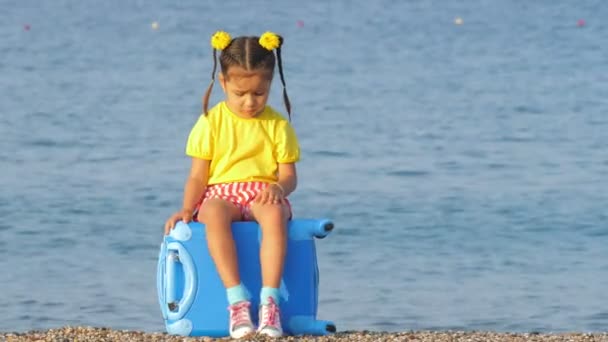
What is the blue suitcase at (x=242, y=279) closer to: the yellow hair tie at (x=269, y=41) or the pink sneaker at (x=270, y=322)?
the pink sneaker at (x=270, y=322)

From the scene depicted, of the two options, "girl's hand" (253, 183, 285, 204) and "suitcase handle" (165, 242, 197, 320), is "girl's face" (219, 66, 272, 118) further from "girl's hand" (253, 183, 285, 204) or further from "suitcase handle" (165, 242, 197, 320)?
"suitcase handle" (165, 242, 197, 320)

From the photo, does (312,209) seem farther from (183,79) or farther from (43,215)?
(183,79)

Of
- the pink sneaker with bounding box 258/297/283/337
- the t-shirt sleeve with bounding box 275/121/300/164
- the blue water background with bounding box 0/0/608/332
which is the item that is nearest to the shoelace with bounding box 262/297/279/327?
the pink sneaker with bounding box 258/297/283/337

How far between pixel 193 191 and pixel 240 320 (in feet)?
1.75

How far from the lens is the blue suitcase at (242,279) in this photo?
5.54 metres

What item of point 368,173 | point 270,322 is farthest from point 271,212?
point 368,173

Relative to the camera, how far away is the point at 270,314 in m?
5.39

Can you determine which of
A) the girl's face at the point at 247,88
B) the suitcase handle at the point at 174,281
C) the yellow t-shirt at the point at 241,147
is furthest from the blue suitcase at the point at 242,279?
the girl's face at the point at 247,88

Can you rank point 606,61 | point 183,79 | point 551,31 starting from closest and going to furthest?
point 183,79 → point 606,61 → point 551,31

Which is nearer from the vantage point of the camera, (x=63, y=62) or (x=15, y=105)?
(x=15, y=105)

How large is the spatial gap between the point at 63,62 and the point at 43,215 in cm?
1044

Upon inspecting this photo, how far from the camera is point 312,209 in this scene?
10234mm

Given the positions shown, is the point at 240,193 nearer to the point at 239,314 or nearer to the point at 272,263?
the point at 272,263

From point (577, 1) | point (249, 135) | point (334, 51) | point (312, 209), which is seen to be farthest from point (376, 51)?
point (249, 135)
